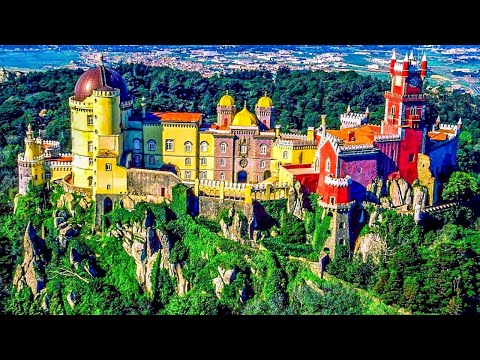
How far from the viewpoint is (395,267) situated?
27797mm

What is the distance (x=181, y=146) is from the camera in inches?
1243

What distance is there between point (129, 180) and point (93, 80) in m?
3.50

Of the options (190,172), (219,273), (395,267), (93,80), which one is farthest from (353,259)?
(93,80)

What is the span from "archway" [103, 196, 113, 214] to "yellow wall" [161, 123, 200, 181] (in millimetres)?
2385

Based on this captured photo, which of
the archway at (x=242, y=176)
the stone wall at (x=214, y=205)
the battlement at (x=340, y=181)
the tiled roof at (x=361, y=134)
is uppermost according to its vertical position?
the tiled roof at (x=361, y=134)

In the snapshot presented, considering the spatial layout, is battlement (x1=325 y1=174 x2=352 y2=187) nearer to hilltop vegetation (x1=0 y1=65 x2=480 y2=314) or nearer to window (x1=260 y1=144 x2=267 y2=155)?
hilltop vegetation (x1=0 y1=65 x2=480 y2=314)

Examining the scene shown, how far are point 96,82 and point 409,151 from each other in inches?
403

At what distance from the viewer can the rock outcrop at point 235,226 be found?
29125 millimetres

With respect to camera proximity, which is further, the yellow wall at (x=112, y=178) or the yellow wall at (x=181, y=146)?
the yellow wall at (x=181, y=146)

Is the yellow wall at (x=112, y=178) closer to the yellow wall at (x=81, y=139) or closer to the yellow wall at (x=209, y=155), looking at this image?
the yellow wall at (x=81, y=139)

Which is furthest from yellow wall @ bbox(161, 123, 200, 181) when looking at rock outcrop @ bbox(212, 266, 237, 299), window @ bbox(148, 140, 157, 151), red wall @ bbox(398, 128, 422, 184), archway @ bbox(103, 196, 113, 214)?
red wall @ bbox(398, 128, 422, 184)

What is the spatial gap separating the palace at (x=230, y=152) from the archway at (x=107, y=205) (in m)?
0.03

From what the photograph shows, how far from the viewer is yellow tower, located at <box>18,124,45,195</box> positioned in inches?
1268

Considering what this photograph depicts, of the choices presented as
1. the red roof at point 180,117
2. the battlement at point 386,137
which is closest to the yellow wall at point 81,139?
the red roof at point 180,117
